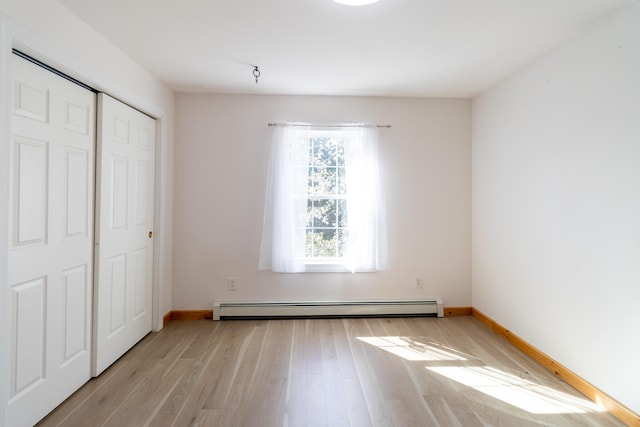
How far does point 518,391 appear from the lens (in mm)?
2170

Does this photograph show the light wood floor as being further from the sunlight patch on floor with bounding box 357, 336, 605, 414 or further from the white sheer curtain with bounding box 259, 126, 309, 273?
the white sheer curtain with bounding box 259, 126, 309, 273

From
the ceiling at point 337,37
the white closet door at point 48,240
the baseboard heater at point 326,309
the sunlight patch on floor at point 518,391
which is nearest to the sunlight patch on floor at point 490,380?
the sunlight patch on floor at point 518,391

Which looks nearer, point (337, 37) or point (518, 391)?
point (518, 391)

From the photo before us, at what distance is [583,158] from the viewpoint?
7.22 feet

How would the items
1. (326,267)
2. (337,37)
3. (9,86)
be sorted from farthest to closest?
(326,267) < (337,37) < (9,86)

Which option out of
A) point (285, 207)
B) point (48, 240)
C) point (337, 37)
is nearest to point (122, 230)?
point (48, 240)

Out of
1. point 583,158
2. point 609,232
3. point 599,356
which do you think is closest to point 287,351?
point 599,356

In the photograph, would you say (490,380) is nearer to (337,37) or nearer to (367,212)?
(367,212)

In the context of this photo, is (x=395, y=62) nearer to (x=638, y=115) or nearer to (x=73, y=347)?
(x=638, y=115)

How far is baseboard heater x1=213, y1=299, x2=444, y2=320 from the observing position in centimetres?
346

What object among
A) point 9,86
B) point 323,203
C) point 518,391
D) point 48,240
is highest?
point 9,86

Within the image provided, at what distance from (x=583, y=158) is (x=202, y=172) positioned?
337 cm

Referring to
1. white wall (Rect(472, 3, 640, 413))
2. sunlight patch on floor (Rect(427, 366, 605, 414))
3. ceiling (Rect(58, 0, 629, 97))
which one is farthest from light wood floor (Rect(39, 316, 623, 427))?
ceiling (Rect(58, 0, 629, 97))

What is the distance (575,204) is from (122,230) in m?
3.47
